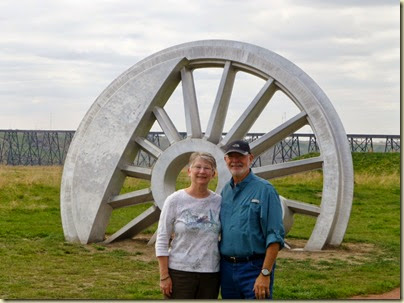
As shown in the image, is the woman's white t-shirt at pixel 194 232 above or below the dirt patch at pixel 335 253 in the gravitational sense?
above

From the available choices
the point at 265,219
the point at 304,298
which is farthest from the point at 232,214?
the point at 304,298

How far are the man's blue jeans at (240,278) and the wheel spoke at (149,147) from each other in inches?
376

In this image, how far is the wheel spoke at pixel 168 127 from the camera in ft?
57.0

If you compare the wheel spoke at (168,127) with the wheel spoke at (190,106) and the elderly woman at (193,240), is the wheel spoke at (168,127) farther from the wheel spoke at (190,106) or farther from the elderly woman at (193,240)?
the elderly woman at (193,240)

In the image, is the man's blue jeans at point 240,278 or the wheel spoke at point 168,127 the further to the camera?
the wheel spoke at point 168,127

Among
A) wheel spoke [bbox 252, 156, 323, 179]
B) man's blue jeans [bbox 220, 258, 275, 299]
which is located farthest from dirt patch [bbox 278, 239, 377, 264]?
man's blue jeans [bbox 220, 258, 275, 299]

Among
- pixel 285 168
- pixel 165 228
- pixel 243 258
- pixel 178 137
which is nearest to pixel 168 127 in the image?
pixel 178 137

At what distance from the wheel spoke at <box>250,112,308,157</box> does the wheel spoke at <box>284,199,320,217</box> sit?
3.87 feet

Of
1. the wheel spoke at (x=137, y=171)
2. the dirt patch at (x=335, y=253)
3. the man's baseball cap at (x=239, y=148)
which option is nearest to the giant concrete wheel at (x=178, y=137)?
the wheel spoke at (x=137, y=171)

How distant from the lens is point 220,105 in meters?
17.2

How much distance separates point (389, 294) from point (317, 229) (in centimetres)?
367

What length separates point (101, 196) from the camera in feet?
57.6

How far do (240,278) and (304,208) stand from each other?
8958mm

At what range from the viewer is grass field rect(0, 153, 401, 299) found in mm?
12766
